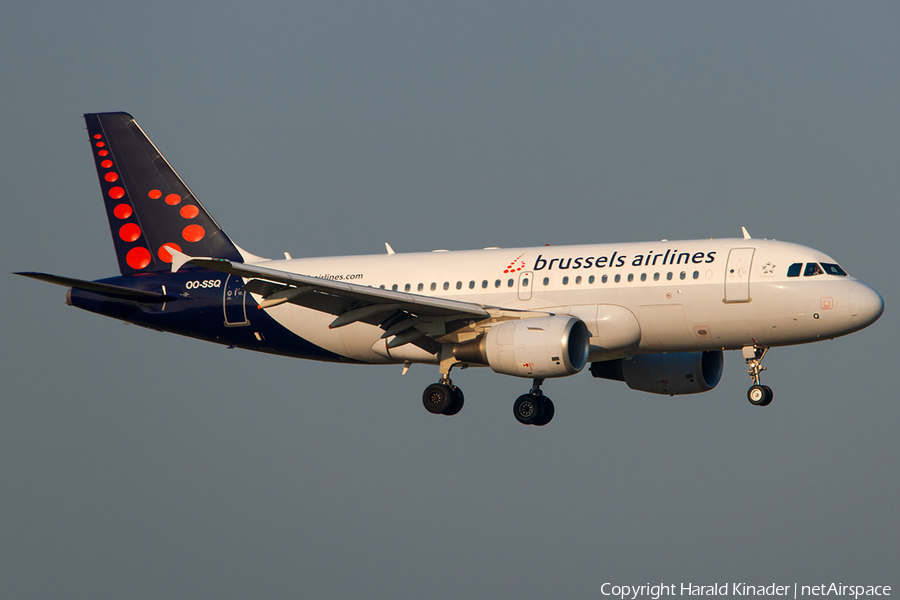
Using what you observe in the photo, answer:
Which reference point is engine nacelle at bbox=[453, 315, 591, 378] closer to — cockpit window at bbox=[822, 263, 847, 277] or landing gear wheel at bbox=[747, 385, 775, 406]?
landing gear wheel at bbox=[747, 385, 775, 406]

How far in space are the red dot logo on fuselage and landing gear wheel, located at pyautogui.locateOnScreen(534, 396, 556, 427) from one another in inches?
188

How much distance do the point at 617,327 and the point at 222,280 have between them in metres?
13.9

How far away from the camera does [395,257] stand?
3966 cm

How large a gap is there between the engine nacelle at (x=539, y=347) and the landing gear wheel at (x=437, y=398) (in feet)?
8.90

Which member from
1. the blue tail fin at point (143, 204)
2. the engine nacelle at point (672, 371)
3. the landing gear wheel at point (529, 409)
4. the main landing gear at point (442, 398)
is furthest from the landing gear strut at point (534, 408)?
the blue tail fin at point (143, 204)

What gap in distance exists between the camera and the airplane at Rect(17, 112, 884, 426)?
110 feet

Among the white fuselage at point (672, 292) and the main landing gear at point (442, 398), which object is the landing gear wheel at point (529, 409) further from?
the white fuselage at point (672, 292)

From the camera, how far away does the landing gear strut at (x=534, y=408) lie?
3803cm

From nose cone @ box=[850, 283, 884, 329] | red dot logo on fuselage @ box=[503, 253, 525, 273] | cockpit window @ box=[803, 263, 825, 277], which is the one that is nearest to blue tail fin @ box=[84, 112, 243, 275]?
red dot logo on fuselage @ box=[503, 253, 525, 273]

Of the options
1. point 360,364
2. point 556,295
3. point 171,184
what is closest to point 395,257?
point 360,364

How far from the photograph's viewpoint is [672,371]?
39469 mm

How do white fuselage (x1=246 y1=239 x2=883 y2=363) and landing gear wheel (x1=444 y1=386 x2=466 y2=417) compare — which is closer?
white fuselage (x1=246 y1=239 x2=883 y2=363)

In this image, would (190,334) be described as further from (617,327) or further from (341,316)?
(617,327)

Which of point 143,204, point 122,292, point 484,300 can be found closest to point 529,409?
point 484,300
